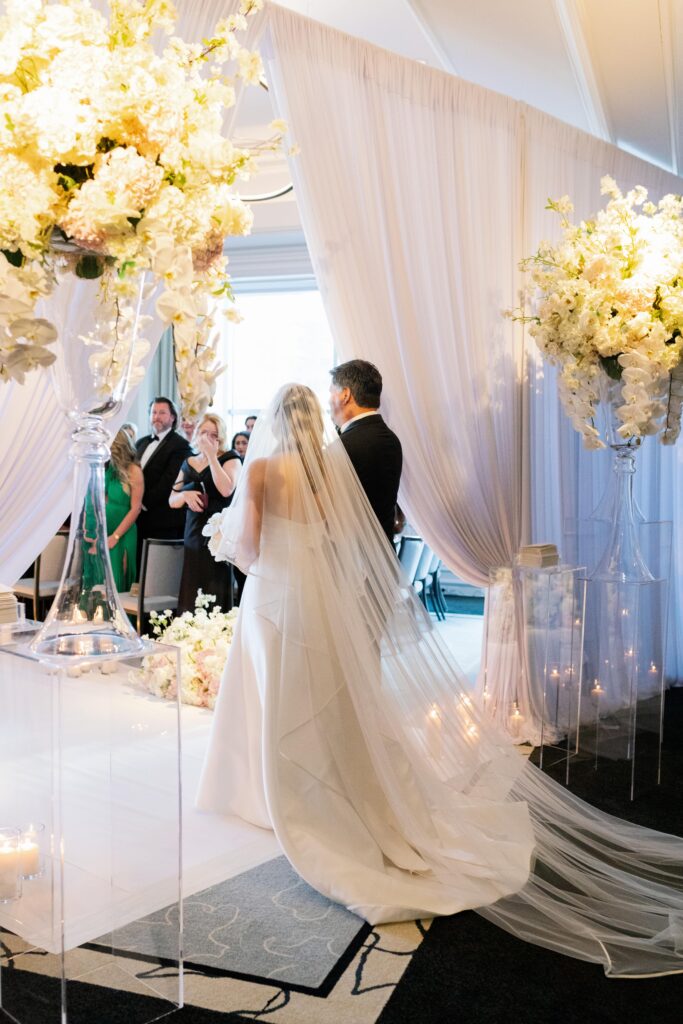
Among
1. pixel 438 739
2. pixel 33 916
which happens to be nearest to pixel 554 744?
pixel 438 739

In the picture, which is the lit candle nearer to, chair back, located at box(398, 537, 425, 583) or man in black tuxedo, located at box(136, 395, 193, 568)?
man in black tuxedo, located at box(136, 395, 193, 568)

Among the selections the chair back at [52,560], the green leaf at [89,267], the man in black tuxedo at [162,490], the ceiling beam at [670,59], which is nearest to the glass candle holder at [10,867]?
the green leaf at [89,267]

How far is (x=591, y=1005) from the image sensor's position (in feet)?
8.46

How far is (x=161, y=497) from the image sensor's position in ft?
22.9

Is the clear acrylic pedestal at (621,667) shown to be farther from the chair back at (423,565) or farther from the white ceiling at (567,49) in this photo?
the chair back at (423,565)

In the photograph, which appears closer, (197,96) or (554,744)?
(197,96)

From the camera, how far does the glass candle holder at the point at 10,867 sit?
242 centimetres

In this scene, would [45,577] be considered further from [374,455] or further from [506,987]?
[506,987]

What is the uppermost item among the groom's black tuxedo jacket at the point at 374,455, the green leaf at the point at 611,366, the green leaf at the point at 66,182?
the green leaf at the point at 611,366

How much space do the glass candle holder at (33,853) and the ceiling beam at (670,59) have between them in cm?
384

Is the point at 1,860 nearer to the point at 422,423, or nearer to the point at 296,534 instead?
the point at 296,534

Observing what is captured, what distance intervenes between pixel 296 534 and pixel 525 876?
141 cm

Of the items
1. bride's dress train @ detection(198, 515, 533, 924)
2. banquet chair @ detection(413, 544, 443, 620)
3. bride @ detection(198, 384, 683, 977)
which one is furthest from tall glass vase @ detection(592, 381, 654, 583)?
banquet chair @ detection(413, 544, 443, 620)

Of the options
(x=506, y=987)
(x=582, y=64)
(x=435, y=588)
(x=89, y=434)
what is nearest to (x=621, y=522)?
(x=582, y=64)
